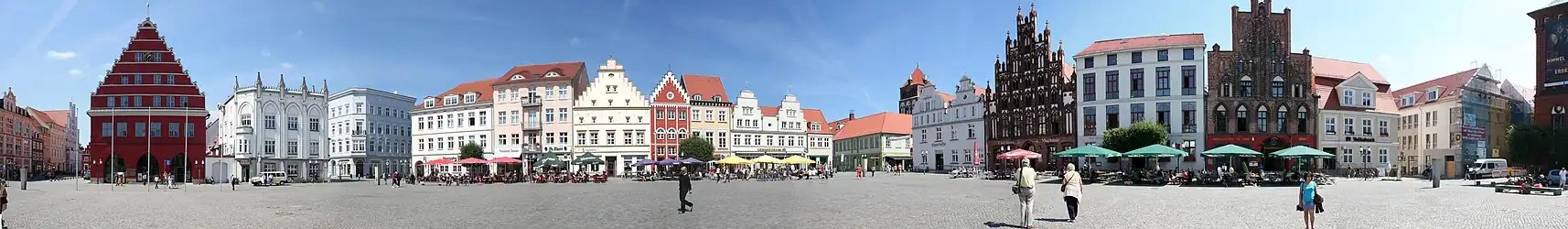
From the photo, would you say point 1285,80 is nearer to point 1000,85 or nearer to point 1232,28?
point 1232,28

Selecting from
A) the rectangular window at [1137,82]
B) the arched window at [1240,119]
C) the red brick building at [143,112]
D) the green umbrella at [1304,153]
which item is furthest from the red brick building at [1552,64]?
the red brick building at [143,112]

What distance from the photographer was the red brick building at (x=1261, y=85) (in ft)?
190

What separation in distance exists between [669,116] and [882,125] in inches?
989

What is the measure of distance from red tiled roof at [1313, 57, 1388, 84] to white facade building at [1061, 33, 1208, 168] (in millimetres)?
8772

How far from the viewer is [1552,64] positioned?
63062 mm

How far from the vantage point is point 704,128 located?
73.2 m

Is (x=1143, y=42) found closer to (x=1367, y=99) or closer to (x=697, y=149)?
(x=1367, y=99)

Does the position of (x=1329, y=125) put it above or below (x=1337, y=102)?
below

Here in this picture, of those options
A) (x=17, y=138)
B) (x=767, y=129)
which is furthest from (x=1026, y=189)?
(x=17, y=138)

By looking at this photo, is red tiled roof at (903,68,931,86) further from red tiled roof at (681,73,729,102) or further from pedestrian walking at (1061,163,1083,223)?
pedestrian walking at (1061,163,1083,223)

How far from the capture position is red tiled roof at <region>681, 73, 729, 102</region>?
74.6 m

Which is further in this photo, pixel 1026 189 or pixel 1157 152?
pixel 1157 152

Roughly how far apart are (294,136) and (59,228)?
52.2 meters

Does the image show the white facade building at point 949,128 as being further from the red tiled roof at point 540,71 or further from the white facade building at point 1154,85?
the red tiled roof at point 540,71
